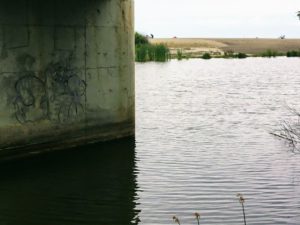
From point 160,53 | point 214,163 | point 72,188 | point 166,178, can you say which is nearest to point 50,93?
point 72,188

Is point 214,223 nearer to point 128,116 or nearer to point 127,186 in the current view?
point 127,186

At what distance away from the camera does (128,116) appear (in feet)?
55.0

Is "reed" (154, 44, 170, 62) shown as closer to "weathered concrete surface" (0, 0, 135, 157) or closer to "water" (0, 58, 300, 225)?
"water" (0, 58, 300, 225)

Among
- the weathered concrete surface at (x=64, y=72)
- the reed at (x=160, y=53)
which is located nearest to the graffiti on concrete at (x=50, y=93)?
the weathered concrete surface at (x=64, y=72)

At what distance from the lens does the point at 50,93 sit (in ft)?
47.9

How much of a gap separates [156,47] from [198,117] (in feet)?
145

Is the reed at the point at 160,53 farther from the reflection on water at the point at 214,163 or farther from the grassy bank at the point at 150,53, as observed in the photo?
the reflection on water at the point at 214,163

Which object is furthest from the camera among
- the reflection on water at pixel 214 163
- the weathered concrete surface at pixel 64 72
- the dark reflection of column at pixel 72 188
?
the weathered concrete surface at pixel 64 72

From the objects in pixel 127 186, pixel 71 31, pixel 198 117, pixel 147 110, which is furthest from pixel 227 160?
pixel 147 110

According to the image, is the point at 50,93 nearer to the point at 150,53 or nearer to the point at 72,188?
the point at 72,188

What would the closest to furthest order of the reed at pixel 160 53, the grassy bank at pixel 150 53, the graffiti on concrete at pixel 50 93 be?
1. the graffiti on concrete at pixel 50 93
2. the grassy bank at pixel 150 53
3. the reed at pixel 160 53

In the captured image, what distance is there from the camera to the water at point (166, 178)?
9.90 metres

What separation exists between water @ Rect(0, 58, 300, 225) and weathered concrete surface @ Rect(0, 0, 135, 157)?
0.65 meters

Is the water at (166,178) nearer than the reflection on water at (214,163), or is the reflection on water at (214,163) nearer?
the water at (166,178)
